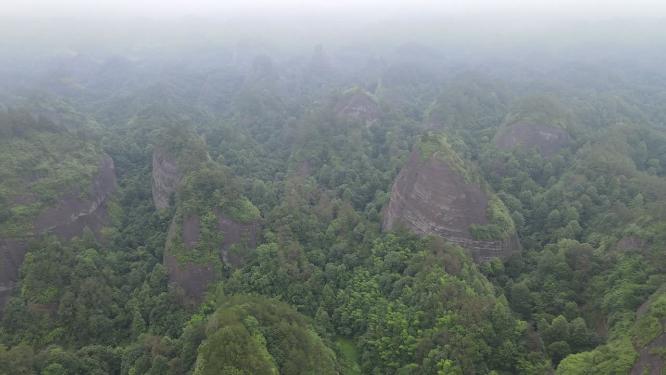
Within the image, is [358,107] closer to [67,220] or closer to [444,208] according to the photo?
[444,208]

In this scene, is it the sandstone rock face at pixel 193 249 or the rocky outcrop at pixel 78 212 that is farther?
the rocky outcrop at pixel 78 212

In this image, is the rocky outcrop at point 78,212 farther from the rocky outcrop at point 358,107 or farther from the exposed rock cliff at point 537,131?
the exposed rock cliff at point 537,131

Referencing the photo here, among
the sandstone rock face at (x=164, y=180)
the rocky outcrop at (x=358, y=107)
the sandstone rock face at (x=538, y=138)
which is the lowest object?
the sandstone rock face at (x=164, y=180)

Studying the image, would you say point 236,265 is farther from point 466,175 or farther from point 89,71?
point 89,71

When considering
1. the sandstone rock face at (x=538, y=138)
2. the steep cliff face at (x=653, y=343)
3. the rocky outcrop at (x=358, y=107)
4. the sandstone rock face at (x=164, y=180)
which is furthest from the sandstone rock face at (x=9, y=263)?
the sandstone rock face at (x=538, y=138)

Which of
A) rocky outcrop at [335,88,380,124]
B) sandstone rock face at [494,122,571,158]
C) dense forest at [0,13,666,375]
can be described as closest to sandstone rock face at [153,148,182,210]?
dense forest at [0,13,666,375]

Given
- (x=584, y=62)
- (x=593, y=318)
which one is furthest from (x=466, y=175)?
(x=584, y=62)

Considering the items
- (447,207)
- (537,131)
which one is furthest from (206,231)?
(537,131)

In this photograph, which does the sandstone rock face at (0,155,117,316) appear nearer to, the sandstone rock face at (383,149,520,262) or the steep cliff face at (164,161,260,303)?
the steep cliff face at (164,161,260,303)
